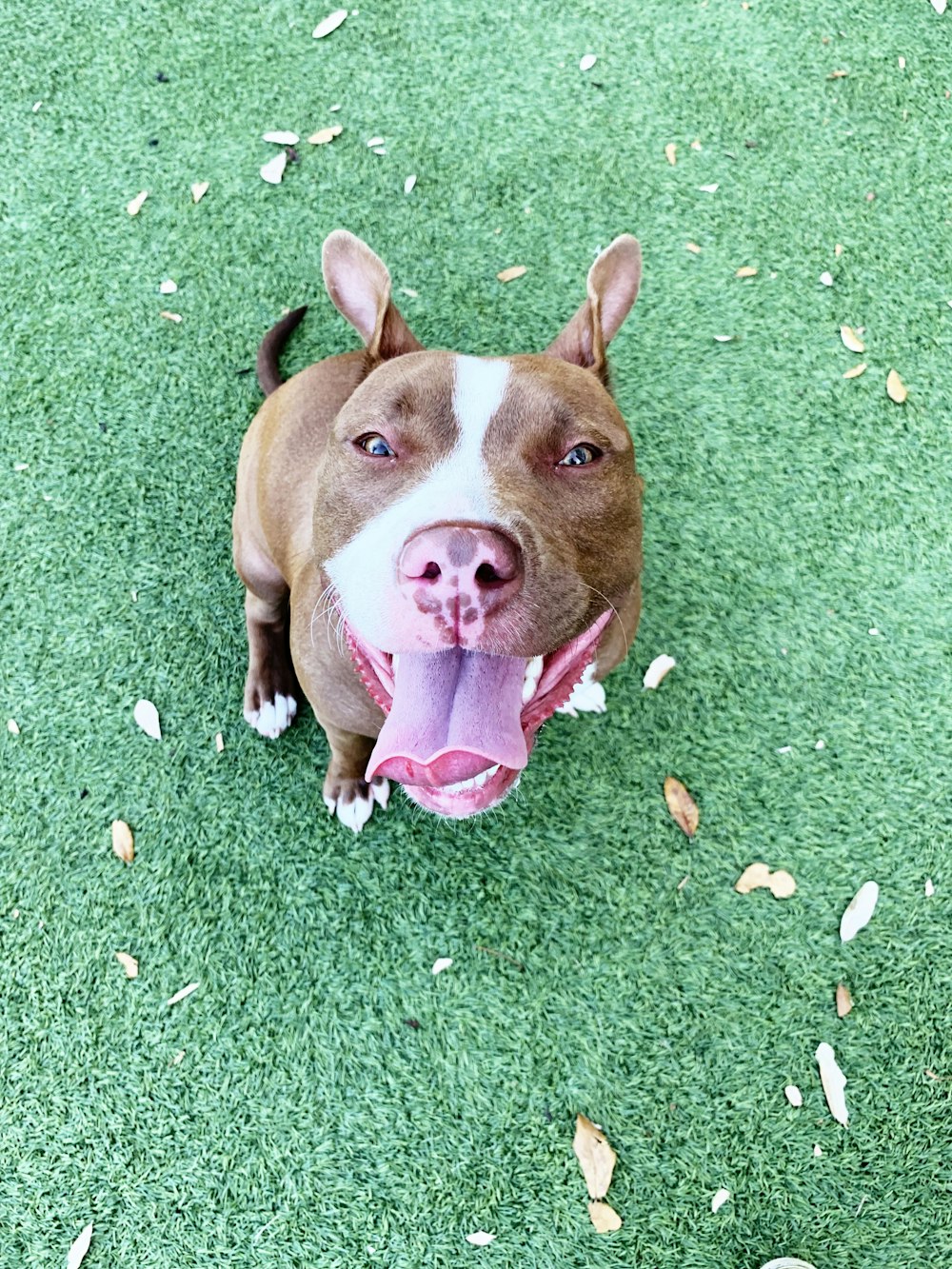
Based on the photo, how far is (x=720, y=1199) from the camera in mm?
2771

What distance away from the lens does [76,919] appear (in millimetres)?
2943

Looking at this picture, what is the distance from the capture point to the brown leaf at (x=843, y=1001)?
115 inches

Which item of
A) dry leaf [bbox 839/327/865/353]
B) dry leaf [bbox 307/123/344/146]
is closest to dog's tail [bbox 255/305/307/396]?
dry leaf [bbox 307/123/344/146]

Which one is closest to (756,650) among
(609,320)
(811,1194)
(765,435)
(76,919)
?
(765,435)

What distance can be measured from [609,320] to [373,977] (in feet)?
7.25

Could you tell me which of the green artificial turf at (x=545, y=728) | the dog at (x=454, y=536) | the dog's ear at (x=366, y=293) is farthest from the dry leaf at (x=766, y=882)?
the dog's ear at (x=366, y=293)

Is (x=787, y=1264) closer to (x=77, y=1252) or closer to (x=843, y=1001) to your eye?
(x=843, y=1001)

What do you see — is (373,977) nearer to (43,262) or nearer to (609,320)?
(609,320)

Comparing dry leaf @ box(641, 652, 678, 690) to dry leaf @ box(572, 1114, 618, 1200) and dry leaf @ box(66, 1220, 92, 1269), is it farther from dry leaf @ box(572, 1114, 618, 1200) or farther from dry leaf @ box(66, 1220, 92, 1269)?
dry leaf @ box(66, 1220, 92, 1269)

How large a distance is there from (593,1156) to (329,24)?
180 inches

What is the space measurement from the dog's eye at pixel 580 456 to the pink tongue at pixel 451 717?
47 centimetres

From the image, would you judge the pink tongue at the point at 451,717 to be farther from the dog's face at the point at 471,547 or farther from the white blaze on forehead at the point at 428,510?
the white blaze on forehead at the point at 428,510

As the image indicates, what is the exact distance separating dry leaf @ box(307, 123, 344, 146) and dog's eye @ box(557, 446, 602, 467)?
8.14 feet

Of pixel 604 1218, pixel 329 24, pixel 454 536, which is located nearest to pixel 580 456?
pixel 454 536
